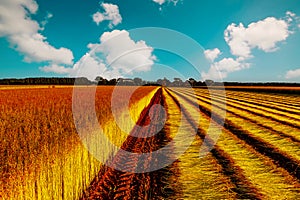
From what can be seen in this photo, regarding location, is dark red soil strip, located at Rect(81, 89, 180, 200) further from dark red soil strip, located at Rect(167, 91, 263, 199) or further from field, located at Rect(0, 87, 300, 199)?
dark red soil strip, located at Rect(167, 91, 263, 199)

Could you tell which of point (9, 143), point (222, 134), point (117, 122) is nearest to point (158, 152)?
point (117, 122)

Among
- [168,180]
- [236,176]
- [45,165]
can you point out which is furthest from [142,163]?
[45,165]

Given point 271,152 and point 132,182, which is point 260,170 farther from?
point 132,182

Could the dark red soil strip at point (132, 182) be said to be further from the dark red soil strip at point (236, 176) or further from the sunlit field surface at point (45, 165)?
the dark red soil strip at point (236, 176)

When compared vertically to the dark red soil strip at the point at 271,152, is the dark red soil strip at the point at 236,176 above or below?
below

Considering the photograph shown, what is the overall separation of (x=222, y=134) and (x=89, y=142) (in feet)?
20.6

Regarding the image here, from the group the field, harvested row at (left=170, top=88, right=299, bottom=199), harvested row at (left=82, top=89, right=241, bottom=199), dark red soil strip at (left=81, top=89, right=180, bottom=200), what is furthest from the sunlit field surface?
harvested row at (left=170, top=88, right=299, bottom=199)

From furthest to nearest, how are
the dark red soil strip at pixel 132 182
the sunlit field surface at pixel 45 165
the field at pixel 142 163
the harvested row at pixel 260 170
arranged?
the harvested row at pixel 260 170 → the dark red soil strip at pixel 132 182 → the field at pixel 142 163 → the sunlit field surface at pixel 45 165

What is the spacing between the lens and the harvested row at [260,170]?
5367 millimetres

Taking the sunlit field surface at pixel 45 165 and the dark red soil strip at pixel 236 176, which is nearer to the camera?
the sunlit field surface at pixel 45 165

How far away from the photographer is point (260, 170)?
640cm

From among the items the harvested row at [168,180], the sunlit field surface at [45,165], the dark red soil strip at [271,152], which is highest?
the sunlit field surface at [45,165]

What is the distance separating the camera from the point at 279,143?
8.99 m

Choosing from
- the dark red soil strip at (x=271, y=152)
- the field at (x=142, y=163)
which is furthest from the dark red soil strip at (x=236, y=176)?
the dark red soil strip at (x=271, y=152)
